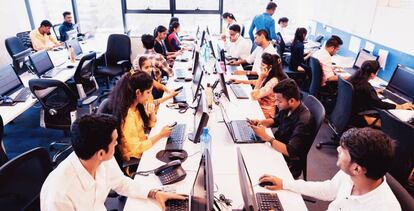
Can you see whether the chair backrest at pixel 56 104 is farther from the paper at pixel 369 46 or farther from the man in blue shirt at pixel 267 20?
the man in blue shirt at pixel 267 20

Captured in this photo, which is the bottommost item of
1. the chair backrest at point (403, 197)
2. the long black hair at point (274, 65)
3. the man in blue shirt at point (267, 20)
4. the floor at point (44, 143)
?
the floor at point (44, 143)

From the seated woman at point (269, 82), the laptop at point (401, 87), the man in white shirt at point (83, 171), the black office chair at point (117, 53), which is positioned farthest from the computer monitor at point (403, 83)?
the black office chair at point (117, 53)

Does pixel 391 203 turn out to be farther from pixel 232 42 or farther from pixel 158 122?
pixel 232 42

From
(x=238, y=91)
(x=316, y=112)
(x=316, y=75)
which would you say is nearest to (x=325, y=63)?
(x=316, y=75)

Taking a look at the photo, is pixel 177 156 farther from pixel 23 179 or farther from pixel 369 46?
pixel 369 46

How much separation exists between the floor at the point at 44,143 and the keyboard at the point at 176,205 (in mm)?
1185

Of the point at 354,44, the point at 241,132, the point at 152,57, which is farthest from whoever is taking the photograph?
the point at 354,44

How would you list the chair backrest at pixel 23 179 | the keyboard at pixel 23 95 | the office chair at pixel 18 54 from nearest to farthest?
the chair backrest at pixel 23 179
the keyboard at pixel 23 95
the office chair at pixel 18 54

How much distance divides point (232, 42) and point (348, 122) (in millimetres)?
2793

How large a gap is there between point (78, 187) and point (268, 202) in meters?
1.02

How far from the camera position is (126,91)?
223 centimetres

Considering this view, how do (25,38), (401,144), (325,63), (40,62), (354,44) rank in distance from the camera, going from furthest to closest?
(25,38)
(354,44)
(325,63)
(40,62)
(401,144)

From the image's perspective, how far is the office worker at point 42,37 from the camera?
5.33m

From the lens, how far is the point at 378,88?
367 cm
